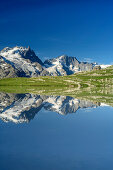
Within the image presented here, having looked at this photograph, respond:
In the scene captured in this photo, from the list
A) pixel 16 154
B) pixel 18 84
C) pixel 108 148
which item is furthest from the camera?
pixel 18 84

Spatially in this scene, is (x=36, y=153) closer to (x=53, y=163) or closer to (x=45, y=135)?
(x=53, y=163)

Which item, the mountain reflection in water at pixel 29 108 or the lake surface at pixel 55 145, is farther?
the mountain reflection in water at pixel 29 108

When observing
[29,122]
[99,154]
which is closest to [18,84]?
[29,122]

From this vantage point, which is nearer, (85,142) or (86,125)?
(85,142)

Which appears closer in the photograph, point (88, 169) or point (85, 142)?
point (88, 169)

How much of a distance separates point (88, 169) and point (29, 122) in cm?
1319

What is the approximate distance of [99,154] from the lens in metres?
15.5

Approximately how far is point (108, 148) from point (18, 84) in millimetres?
156187

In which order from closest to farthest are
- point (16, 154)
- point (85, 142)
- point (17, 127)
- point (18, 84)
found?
1. point (16, 154)
2. point (85, 142)
3. point (17, 127)
4. point (18, 84)

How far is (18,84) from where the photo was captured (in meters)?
168

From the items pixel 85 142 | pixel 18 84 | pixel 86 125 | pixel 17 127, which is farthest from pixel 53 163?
pixel 18 84

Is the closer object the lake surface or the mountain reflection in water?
the lake surface

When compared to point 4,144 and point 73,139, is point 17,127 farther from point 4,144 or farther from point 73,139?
point 73,139

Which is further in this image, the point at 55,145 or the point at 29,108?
the point at 29,108
